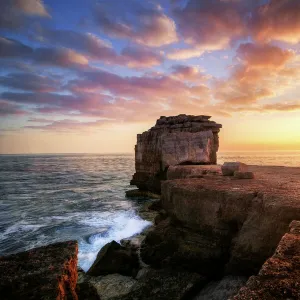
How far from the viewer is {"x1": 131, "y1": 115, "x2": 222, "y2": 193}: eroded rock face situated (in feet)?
73.4

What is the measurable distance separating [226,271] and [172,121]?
20.0m

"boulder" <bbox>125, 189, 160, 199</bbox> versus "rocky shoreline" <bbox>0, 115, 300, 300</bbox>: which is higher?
"rocky shoreline" <bbox>0, 115, 300, 300</bbox>

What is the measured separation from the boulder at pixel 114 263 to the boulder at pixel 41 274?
4453 mm

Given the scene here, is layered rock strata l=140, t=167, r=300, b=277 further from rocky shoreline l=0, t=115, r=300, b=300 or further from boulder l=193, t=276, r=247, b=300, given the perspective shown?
boulder l=193, t=276, r=247, b=300

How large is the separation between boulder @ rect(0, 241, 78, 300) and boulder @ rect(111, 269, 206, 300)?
9.85ft

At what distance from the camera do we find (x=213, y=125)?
2530 cm

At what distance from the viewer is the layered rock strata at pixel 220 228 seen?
637 cm

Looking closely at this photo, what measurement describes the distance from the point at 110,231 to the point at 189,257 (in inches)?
330

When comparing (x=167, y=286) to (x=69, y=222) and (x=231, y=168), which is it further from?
(x=69, y=222)

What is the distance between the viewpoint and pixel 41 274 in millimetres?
4086

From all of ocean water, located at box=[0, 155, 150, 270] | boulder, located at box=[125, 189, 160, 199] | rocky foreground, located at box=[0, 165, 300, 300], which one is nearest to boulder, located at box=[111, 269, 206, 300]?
rocky foreground, located at box=[0, 165, 300, 300]

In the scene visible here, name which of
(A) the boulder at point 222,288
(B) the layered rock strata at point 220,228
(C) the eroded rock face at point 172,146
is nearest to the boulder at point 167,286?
(A) the boulder at point 222,288

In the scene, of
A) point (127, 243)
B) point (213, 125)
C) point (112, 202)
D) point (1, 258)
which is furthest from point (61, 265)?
point (213, 125)

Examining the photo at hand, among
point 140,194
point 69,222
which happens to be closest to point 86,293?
point 69,222
